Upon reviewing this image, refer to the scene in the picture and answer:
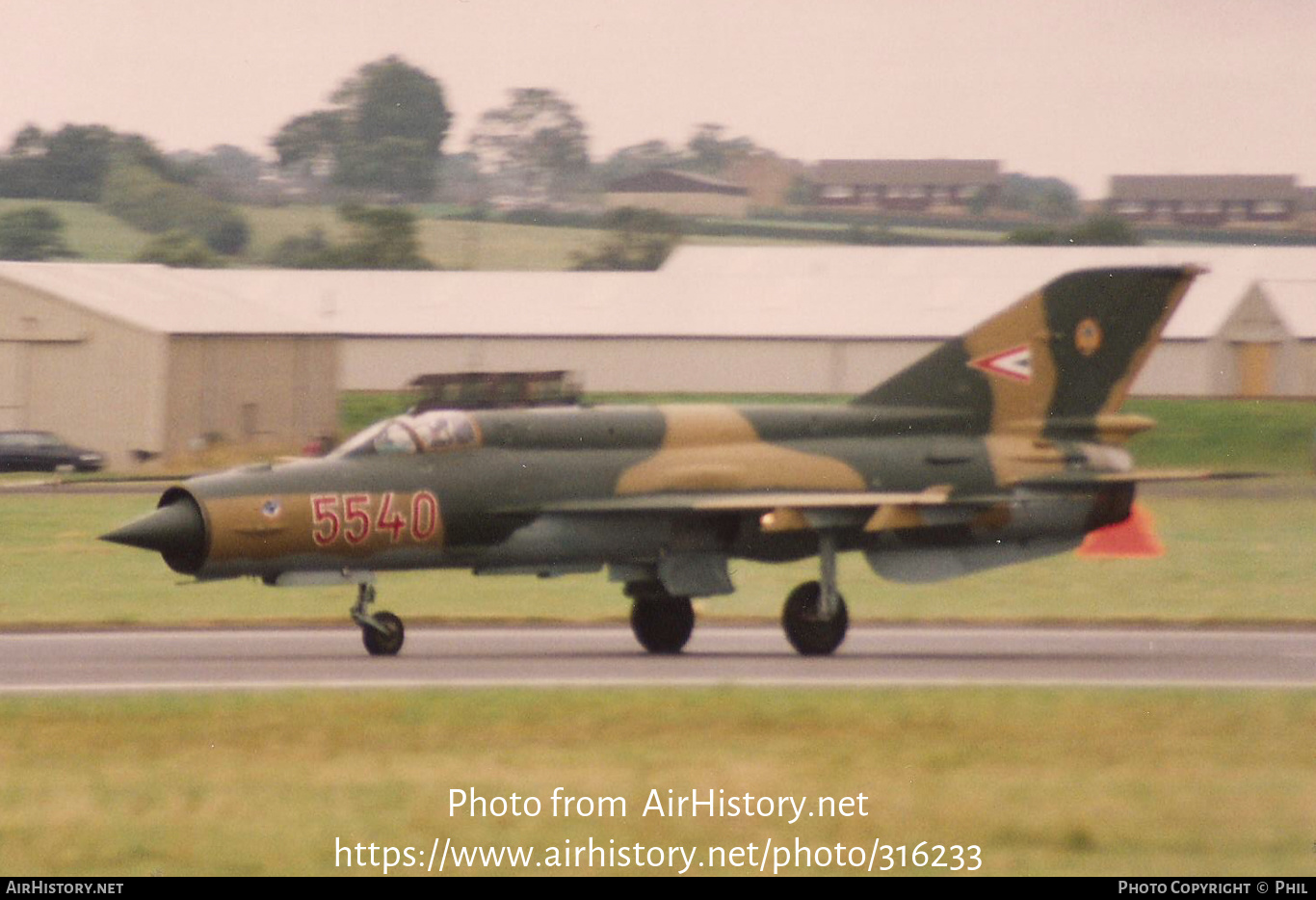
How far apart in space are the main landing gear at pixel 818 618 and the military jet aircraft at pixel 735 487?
0.07 feet

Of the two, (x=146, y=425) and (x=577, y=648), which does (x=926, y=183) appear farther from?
(x=577, y=648)

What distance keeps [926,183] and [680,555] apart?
73277mm

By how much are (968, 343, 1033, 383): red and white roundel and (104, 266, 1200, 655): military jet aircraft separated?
0.08ft

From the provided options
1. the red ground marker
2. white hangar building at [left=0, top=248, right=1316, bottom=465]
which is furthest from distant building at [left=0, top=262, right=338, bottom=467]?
the red ground marker

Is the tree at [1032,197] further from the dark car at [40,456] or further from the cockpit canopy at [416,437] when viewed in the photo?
the cockpit canopy at [416,437]

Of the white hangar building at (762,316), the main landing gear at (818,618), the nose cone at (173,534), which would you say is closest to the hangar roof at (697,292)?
the white hangar building at (762,316)

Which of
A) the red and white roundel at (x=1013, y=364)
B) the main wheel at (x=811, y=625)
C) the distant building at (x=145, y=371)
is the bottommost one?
the main wheel at (x=811, y=625)

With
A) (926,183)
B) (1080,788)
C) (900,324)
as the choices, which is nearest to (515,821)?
(1080,788)

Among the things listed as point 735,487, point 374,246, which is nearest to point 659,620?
point 735,487

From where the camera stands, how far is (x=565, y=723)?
15055 mm

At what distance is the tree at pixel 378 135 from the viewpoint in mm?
88688

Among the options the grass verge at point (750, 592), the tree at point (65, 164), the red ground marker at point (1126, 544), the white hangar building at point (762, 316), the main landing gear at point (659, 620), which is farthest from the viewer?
the tree at point (65, 164)
